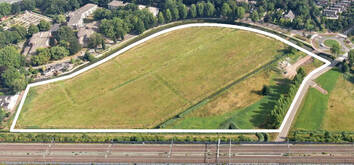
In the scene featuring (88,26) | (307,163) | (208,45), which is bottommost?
(307,163)

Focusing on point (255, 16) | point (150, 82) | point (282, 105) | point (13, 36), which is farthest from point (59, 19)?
point (282, 105)

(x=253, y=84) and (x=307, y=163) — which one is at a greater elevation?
(x=253, y=84)

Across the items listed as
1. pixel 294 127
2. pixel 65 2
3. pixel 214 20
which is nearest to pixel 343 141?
pixel 294 127

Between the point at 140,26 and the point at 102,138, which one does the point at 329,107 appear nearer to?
the point at 102,138

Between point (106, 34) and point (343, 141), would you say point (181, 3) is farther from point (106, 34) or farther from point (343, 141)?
point (343, 141)

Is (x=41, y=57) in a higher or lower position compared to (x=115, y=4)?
lower

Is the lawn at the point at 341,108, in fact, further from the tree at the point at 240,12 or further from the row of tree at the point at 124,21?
the row of tree at the point at 124,21
